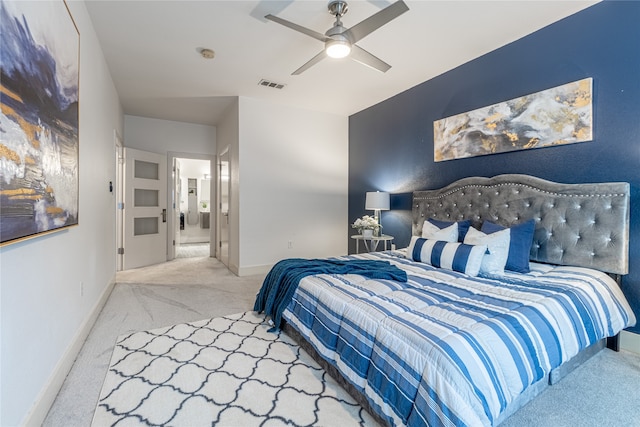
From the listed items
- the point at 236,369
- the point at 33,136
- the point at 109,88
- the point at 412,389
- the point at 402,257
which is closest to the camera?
the point at 412,389

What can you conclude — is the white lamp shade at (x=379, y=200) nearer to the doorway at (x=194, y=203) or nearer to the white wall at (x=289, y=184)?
the white wall at (x=289, y=184)

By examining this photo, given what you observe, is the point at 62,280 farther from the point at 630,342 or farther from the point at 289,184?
the point at 630,342

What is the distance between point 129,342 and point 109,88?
9.93 feet

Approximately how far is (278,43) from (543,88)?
2.56 metres

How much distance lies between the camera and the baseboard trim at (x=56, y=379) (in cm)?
142

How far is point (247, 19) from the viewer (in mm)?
2525

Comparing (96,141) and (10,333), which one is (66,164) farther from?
(96,141)

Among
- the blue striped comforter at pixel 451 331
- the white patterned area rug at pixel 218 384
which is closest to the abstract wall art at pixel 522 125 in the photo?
the blue striped comforter at pixel 451 331

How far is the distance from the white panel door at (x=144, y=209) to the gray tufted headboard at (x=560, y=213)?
493cm

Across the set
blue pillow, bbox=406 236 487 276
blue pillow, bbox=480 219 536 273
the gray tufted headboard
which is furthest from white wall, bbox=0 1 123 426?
the gray tufted headboard

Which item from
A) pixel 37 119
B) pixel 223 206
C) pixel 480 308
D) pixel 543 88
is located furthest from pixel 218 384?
pixel 223 206

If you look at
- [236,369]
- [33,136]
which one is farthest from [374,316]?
[33,136]

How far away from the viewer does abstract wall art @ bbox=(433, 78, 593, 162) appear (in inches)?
97.4

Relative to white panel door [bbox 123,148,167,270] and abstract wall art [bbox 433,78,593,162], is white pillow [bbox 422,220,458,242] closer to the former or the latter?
abstract wall art [bbox 433,78,593,162]
